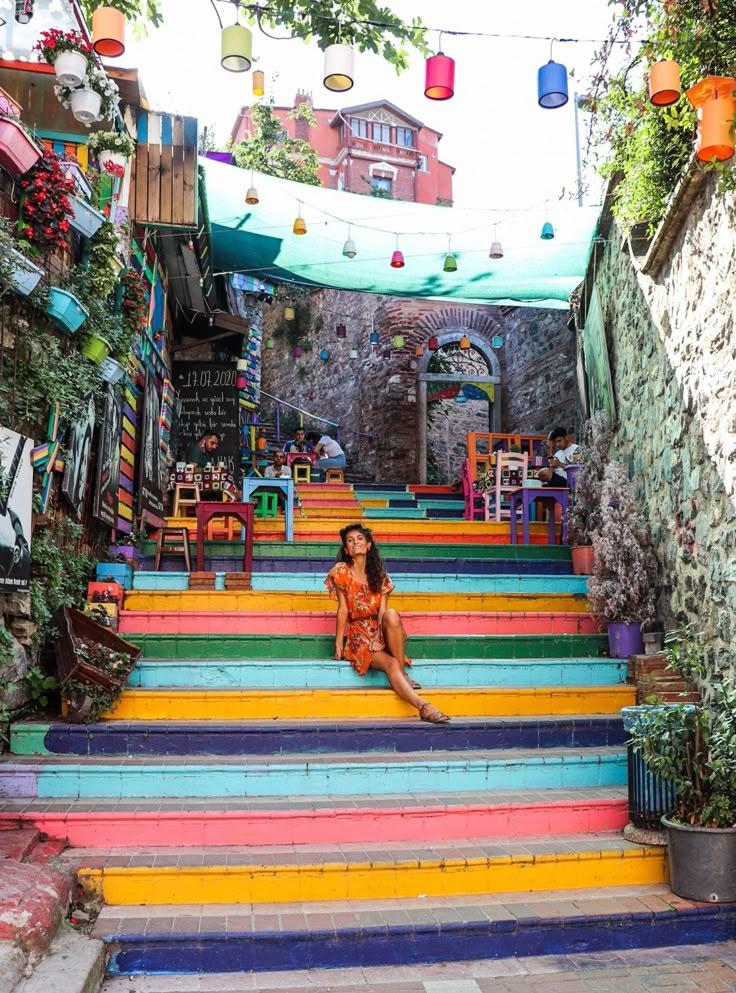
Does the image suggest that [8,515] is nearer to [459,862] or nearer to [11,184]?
[11,184]

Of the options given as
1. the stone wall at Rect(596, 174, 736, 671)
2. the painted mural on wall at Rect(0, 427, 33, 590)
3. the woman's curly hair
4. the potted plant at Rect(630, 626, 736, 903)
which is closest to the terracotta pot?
the stone wall at Rect(596, 174, 736, 671)

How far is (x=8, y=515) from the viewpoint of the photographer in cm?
449

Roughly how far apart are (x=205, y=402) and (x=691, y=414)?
7.53 m

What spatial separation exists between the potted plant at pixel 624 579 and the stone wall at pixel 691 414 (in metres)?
0.11

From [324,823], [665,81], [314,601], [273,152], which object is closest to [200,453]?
[314,601]

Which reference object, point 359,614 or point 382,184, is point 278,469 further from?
point 382,184

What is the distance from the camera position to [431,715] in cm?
491

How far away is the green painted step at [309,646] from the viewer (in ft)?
18.6

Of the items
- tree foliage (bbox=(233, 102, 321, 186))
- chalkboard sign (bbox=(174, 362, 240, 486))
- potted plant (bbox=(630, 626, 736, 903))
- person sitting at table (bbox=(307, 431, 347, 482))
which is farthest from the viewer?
tree foliage (bbox=(233, 102, 321, 186))

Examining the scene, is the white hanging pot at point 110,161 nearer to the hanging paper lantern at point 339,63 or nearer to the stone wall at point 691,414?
the hanging paper lantern at point 339,63

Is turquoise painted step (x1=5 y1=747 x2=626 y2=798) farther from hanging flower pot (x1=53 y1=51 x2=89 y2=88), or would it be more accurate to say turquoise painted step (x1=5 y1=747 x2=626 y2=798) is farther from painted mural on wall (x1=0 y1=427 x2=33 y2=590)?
hanging flower pot (x1=53 y1=51 x2=89 y2=88)

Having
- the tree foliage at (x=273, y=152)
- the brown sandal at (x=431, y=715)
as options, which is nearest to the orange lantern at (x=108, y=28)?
the brown sandal at (x=431, y=715)

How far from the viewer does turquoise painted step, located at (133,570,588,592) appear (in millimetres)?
6707

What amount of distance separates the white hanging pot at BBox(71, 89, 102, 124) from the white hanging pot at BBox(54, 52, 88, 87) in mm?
97
